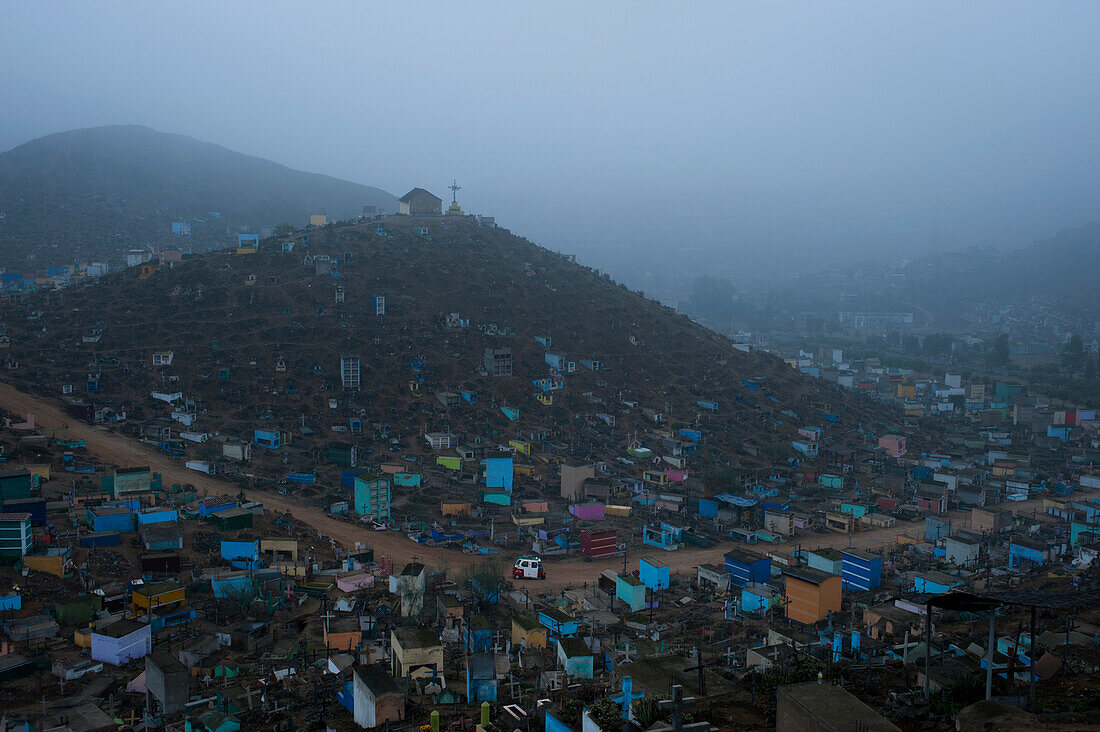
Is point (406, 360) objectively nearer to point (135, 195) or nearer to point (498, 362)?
point (498, 362)

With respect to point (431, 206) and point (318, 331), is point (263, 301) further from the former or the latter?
point (431, 206)

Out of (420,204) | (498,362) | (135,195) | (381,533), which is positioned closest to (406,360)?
(498,362)

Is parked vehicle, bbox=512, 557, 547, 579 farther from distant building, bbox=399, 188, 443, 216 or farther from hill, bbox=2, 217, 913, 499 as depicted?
distant building, bbox=399, 188, 443, 216

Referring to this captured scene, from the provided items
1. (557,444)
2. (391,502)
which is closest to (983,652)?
(391,502)

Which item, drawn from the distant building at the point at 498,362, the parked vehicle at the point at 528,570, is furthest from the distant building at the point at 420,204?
the parked vehicle at the point at 528,570

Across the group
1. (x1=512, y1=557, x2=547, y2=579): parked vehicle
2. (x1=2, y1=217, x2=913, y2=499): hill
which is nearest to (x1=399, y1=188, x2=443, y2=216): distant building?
(x1=2, y1=217, x2=913, y2=499): hill

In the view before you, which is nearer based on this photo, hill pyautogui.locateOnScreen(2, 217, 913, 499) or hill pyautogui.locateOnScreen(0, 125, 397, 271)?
hill pyautogui.locateOnScreen(2, 217, 913, 499)
